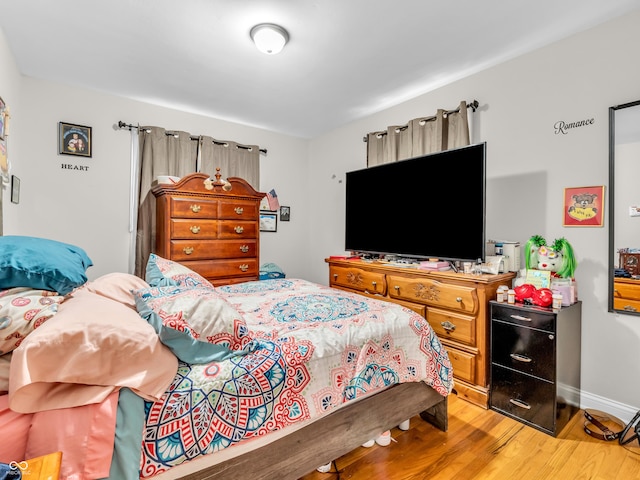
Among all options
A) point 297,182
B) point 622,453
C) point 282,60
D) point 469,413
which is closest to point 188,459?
point 469,413

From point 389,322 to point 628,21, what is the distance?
2.41 m

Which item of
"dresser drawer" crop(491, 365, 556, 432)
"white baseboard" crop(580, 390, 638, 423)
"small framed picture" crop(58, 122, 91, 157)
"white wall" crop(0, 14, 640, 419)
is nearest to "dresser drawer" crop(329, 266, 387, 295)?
"white wall" crop(0, 14, 640, 419)

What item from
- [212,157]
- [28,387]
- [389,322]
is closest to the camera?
[28,387]

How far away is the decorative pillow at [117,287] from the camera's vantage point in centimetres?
162

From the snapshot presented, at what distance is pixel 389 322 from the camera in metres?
1.75

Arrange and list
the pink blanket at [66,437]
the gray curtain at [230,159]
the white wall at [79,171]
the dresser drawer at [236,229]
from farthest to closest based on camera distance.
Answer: the gray curtain at [230,159], the dresser drawer at [236,229], the white wall at [79,171], the pink blanket at [66,437]

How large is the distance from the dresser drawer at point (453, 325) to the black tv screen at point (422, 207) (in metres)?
0.44

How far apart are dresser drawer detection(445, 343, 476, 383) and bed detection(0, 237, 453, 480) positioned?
662 millimetres

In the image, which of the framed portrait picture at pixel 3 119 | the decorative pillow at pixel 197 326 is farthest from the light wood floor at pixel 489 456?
the framed portrait picture at pixel 3 119

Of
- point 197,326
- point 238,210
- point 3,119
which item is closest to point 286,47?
point 238,210

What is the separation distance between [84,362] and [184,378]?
0.31m

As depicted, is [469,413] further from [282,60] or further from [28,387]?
[282,60]

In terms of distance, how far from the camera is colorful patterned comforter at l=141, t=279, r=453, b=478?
110cm

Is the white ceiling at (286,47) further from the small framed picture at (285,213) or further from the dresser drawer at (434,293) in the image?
the dresser drawer at (434,293)
